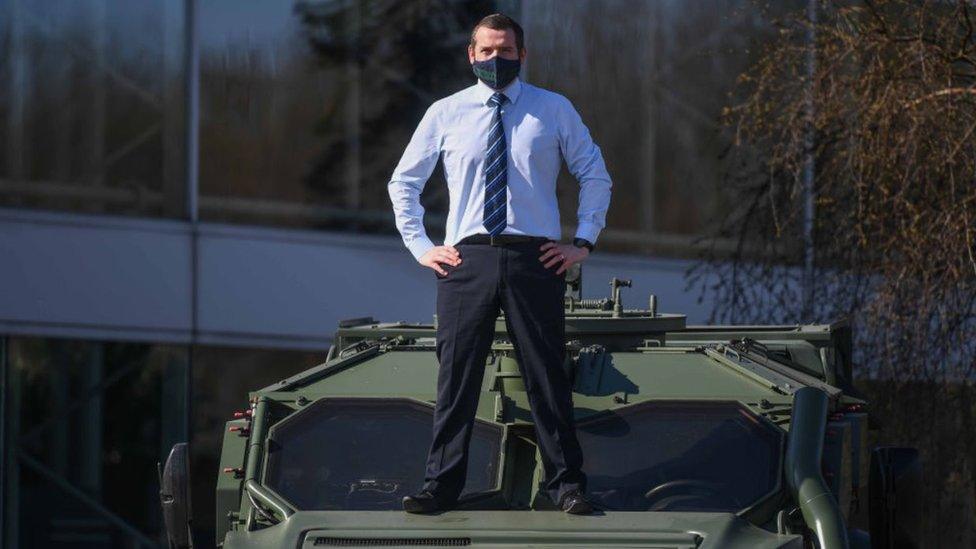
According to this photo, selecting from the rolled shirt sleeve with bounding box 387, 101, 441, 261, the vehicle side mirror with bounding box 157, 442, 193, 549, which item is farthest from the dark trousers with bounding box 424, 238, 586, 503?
the vehicle side mirror with bounding box 157, 442, 193, 549

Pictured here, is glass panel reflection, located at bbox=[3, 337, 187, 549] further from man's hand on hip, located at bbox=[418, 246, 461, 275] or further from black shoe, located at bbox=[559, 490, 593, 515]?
black shoe, located at bbox=[559, 490, 593, 515]

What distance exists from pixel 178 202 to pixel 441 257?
7796 mm

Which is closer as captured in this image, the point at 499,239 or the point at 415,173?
the point at 499,239

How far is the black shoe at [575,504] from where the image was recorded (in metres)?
6.16

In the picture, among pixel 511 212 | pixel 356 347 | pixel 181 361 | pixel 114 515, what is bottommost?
pixel 114 515

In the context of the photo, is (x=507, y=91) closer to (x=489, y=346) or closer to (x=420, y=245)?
(x=420, y=245)

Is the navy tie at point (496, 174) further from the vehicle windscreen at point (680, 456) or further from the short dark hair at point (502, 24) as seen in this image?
the vehicle windscreen at point (680, 456)

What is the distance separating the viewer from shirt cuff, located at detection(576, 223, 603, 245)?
639cm

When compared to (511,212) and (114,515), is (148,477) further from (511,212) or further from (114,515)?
(511,212)

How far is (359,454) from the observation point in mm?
6680

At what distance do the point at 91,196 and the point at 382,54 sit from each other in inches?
98.9

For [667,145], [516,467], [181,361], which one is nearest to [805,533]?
[516,467]

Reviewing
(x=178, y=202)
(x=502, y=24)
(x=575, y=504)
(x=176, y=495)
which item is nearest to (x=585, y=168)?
(x=502, y=24)

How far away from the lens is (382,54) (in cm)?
1448
